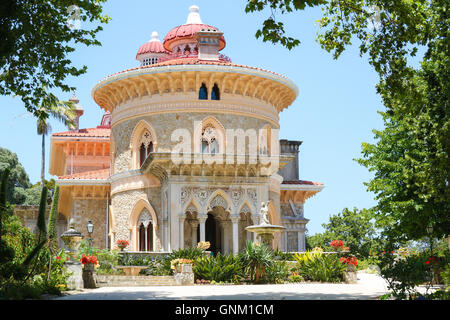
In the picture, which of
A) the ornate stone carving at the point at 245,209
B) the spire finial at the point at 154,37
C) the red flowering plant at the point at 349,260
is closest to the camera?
the red flowering plant at the point at 349,260

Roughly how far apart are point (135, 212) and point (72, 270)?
13.5m

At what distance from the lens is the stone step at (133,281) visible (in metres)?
21.9

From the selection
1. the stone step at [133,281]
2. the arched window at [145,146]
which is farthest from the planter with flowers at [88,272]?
the arched window at [145,146]

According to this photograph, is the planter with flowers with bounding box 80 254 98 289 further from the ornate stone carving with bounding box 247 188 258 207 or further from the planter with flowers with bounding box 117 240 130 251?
the ornate stone carving with bounding box 247 188 258 207

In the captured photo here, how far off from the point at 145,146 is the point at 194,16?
11925 mm

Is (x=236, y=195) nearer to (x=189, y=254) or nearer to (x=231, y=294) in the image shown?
(x=189, y=254)

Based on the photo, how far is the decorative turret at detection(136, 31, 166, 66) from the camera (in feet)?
153

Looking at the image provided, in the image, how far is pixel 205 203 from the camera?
2934 cm

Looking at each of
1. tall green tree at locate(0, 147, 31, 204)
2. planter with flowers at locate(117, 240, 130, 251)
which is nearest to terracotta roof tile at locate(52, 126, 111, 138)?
planter with flowers at locate(117, 240, 130, 251)

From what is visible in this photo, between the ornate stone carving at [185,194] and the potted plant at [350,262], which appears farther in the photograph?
the ornate stone carving at [185,194]

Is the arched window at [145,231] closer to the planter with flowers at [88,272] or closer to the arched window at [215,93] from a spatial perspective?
the arched window at [215,93]

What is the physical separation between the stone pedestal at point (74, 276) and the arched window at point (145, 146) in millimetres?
13924
